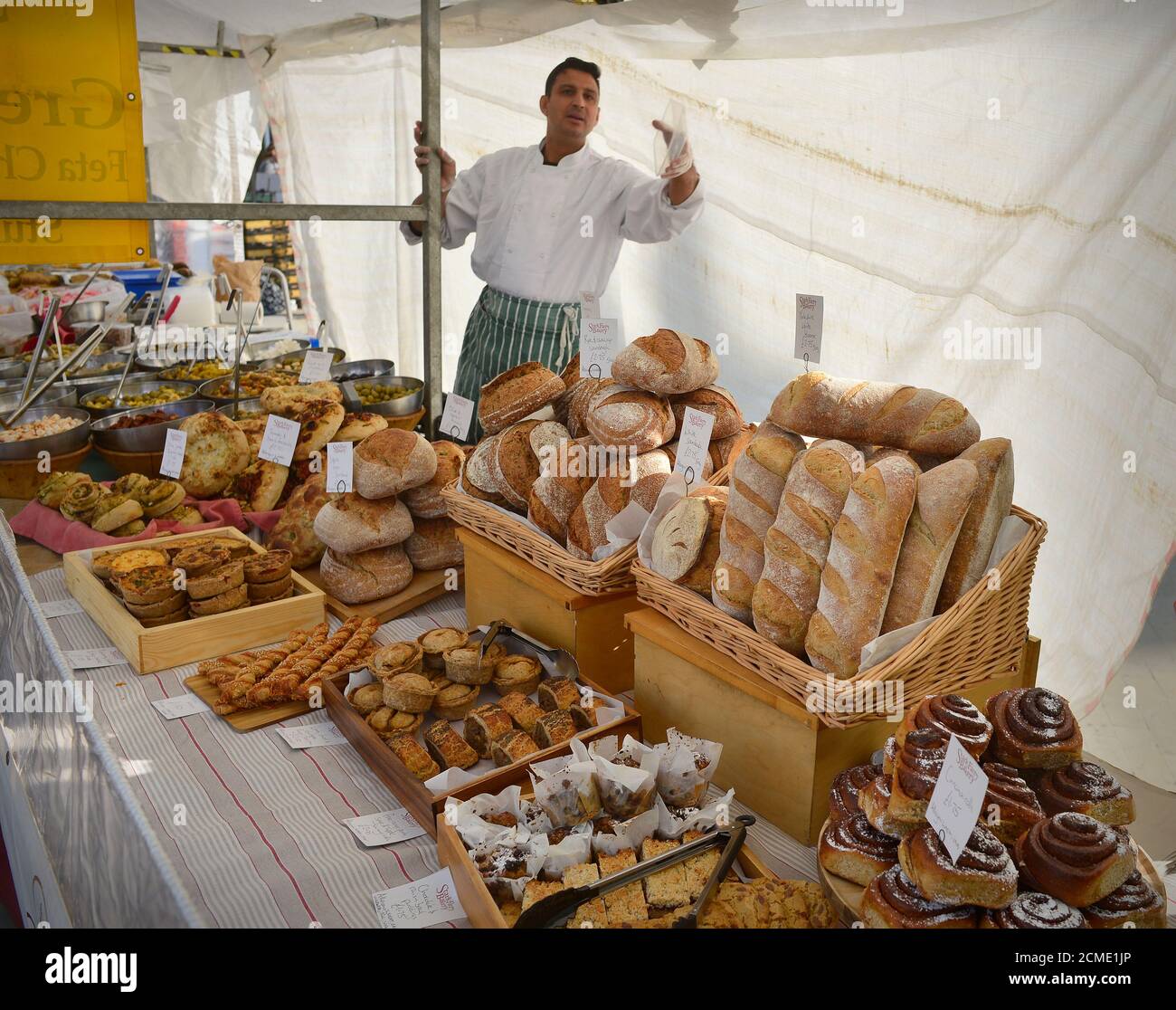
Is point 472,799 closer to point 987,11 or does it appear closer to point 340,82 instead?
point 987,11

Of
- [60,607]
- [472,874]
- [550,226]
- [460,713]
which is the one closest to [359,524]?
[460,713]

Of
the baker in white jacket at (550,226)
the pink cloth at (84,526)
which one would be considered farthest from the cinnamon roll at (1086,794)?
the baker in white jacket at (550,226)

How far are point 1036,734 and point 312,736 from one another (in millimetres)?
1372

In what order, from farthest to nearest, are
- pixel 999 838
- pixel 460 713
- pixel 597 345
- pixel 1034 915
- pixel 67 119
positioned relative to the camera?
1. pixel 67 119
2. pixel 597 345
3. pixel 460 713
4. pixel 999 838
5. pixel 1034 915

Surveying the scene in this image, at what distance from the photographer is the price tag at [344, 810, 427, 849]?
159 cm

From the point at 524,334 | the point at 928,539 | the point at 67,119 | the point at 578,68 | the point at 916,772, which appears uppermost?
the point at 578,68

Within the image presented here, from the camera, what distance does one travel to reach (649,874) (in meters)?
1.33

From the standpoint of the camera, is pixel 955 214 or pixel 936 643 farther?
pixel 955 214

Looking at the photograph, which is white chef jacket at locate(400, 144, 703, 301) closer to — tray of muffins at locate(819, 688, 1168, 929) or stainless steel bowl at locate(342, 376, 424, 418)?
stainless steel bowl at locate(342, 376, 424, 418)

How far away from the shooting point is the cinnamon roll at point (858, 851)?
1284 millimetres

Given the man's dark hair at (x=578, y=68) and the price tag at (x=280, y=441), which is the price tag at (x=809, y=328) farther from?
the man's dark hair at (x=578, y=68)

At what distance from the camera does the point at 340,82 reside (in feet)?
18.7

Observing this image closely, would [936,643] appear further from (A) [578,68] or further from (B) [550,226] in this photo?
(A) [578,68]
